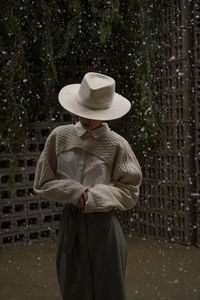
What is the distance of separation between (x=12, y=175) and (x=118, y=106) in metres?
2.39

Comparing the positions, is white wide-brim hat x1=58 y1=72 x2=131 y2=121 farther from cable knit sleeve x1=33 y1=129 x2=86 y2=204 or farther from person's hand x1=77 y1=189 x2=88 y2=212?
person's hand x1=77 y1=189 x2=88 y2=212

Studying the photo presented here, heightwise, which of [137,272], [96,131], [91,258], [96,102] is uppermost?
[96,102]

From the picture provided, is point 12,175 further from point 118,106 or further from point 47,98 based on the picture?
point 118,106

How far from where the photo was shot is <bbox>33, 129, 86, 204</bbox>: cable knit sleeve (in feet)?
6.94

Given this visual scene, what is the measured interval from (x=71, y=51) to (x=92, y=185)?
2697 mm

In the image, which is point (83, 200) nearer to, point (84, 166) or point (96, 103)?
point (84, 166)

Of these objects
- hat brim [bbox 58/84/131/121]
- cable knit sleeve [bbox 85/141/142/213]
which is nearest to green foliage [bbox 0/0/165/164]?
hat brim [bbox 58/84/131/121]

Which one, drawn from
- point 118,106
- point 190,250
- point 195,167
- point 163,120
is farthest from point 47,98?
point 118,106

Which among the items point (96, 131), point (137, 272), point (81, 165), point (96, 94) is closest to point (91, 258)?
point (81, 165)

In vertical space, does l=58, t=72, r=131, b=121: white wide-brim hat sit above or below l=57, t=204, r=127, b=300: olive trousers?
above

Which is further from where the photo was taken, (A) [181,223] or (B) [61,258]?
(A) [181,223]

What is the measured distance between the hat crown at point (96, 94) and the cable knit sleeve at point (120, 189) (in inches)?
6.6

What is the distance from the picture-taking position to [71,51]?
15.5 feet

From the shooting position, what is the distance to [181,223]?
455 centimetres
